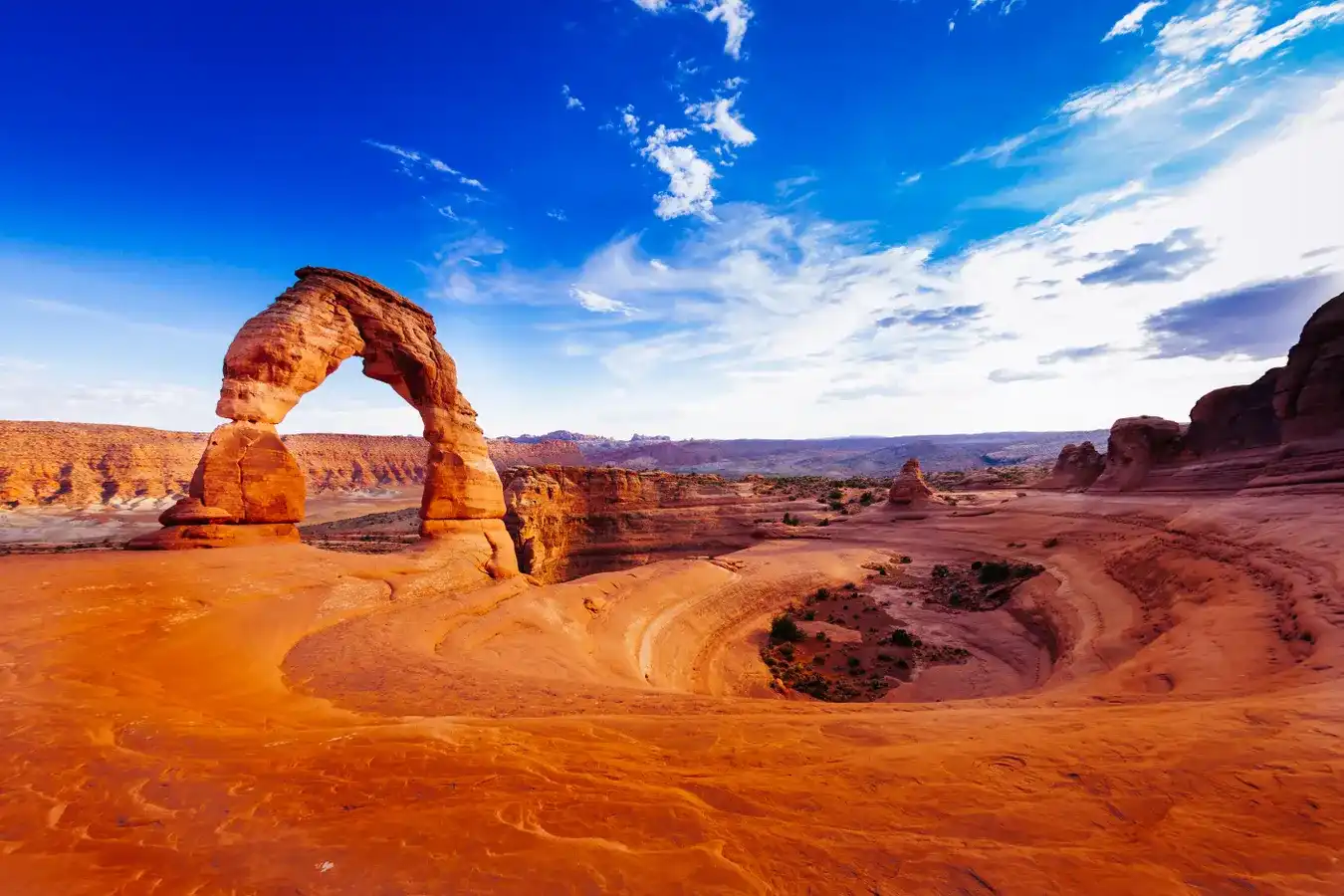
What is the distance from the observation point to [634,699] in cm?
746

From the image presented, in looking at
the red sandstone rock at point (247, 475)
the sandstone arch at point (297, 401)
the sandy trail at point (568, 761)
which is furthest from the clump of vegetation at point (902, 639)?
the red sandstone rock at point (247, 475)

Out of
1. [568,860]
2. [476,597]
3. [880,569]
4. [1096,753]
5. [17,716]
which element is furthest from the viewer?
[880,569]

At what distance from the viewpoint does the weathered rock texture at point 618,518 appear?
33594 millimetres

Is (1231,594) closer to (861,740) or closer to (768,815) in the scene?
(861,740)

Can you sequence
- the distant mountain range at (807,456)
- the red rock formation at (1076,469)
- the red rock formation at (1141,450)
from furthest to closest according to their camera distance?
the distant mountain range at (807,456) < the red rock formation at (1076,469) < the red rock formation at (1141,450)

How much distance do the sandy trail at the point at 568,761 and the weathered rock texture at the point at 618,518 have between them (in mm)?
22249

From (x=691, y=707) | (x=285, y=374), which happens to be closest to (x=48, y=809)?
(x=691, y=707)

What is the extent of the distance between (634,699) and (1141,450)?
3806 centimetres

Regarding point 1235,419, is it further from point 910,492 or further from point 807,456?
point 807,456

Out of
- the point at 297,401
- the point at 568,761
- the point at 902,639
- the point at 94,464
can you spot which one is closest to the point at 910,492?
the point at 902,639

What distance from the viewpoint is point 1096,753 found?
459 cm

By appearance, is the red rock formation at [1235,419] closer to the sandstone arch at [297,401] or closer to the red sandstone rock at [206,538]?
the sandstone arch at [297,401]

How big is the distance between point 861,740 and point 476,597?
1027 centimetres

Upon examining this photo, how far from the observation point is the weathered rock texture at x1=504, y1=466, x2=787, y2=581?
110 feet
